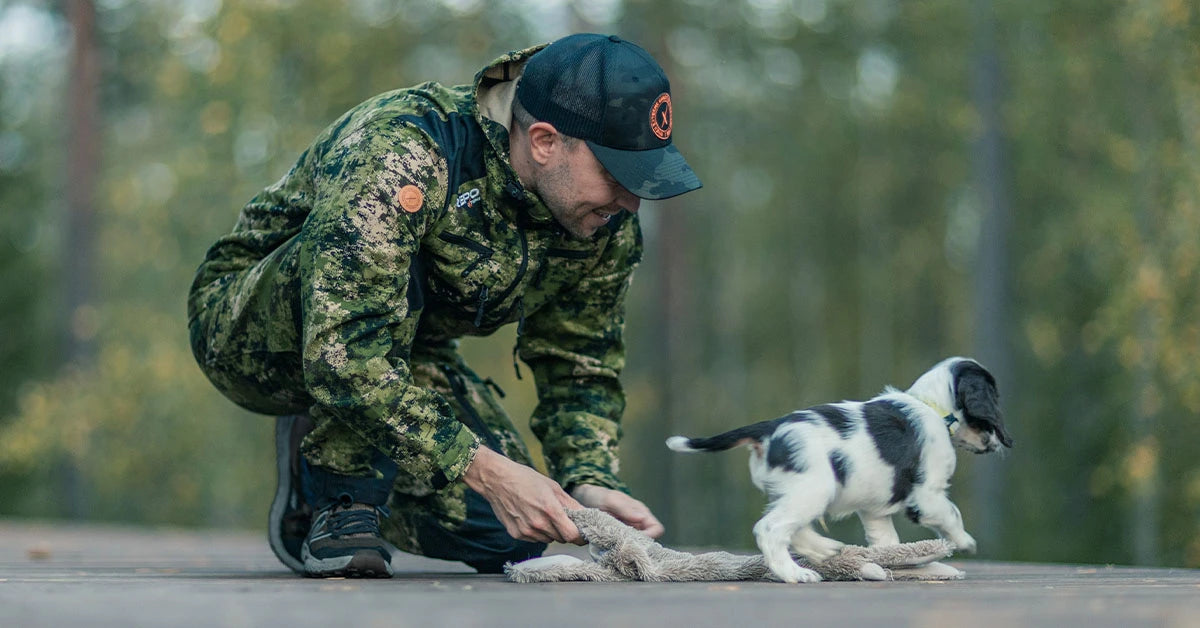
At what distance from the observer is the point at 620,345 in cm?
530

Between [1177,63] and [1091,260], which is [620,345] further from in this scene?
[1091,260]

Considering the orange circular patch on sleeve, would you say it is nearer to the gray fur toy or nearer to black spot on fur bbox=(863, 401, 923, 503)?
the gray fur toy

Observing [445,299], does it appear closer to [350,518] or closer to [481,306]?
[481,306]

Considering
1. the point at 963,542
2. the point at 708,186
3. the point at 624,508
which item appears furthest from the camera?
the point at 708,186

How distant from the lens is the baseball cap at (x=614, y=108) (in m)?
4.35

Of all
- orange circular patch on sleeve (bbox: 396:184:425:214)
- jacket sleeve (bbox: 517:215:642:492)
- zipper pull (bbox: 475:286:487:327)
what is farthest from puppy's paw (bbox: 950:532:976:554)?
orange circular patch on sleeve (bbox: 396:184:425:214)

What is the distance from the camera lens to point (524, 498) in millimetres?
4082

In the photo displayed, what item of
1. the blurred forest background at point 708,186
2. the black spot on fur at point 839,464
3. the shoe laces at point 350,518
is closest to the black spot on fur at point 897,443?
the black spot on fur at point 839,464

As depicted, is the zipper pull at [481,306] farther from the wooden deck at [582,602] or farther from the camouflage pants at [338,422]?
the wooden deck at [582,602]

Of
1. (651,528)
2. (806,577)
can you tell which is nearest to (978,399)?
(806,577)

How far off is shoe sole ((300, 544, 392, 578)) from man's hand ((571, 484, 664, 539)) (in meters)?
0.72

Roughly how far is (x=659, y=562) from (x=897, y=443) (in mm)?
778

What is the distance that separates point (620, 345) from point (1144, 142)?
1718 centimetres

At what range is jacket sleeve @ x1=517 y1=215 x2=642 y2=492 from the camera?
509 centimetres
